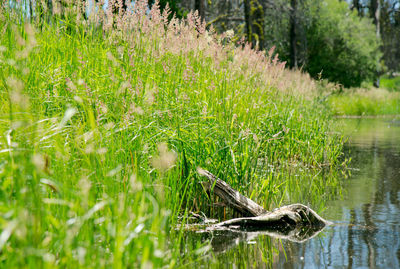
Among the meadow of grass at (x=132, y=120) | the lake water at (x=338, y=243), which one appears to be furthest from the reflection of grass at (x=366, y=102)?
the lake water at (x=338, y=243)

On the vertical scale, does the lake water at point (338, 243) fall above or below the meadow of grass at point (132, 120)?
below

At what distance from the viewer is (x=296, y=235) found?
3186mm

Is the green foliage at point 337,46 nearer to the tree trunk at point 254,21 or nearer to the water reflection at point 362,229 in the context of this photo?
the tree trunk at point 254,21

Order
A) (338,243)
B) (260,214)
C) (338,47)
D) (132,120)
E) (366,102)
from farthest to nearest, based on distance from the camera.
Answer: (338,47), (366,102), (260,214), (132,120), (338,243)

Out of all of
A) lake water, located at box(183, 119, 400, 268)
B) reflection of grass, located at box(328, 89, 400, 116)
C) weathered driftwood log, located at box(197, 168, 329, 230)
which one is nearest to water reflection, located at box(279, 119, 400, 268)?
lake water, located at box(183, 119, 400, 268)

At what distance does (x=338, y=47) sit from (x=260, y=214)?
22.9m

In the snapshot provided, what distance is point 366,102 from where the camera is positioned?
19.0 meters

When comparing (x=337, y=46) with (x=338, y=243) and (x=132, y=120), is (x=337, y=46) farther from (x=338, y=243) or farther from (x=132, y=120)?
(x=132, y=120)

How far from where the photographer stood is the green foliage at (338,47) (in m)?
24.1

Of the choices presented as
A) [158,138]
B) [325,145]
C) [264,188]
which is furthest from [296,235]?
[325,145]

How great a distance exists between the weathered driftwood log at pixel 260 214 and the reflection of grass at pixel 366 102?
1515 centimetres

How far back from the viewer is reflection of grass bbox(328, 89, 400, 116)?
1853cm

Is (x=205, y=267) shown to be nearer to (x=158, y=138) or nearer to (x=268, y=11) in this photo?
(x=158, y=138)

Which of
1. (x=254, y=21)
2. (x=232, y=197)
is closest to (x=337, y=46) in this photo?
(x=254, y=21)
